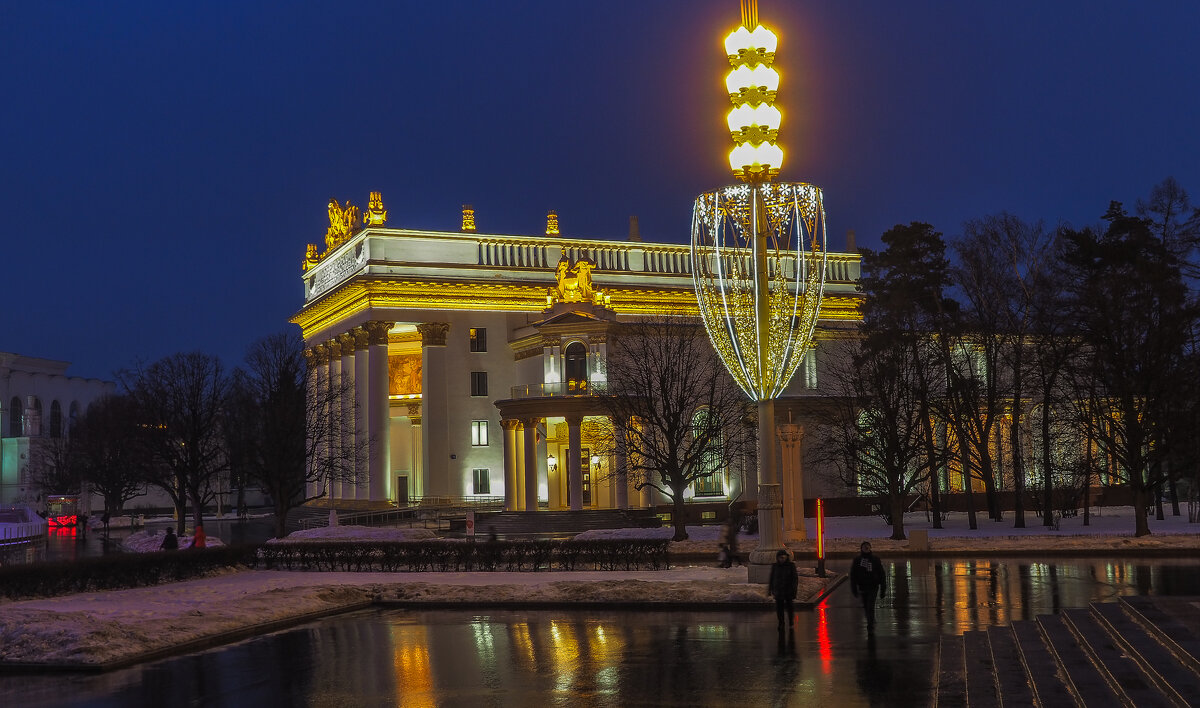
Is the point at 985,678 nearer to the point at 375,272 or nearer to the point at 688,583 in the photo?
the point at 688,583

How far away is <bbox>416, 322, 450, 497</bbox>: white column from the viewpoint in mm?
66375

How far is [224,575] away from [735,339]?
17.4 meters

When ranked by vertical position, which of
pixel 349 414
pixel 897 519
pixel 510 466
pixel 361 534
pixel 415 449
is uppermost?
pixel 349 414

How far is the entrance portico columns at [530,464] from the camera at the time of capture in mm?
57250

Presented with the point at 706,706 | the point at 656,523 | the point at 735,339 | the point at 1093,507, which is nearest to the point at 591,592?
the point at 735,339

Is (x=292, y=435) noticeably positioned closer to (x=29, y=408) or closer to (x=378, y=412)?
(x=378, y=412)

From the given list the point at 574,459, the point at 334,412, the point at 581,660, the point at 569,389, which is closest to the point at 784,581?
the point at 581,660

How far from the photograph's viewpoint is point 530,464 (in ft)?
188

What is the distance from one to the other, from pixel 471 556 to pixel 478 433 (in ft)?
110

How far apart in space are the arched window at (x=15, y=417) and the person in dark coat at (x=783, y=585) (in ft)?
393

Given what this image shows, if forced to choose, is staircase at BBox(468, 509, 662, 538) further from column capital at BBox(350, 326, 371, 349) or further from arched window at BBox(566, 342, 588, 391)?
column capital at BBox(350, 326, 371, 349)

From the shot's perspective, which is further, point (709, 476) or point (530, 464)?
point (709, 476)

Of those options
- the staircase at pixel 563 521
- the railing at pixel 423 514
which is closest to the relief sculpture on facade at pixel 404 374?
the railing at pixel 423 514

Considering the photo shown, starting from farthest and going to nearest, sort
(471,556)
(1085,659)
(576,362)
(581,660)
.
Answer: (576,362) < (471,556) < (581,660) < (1085,659)
